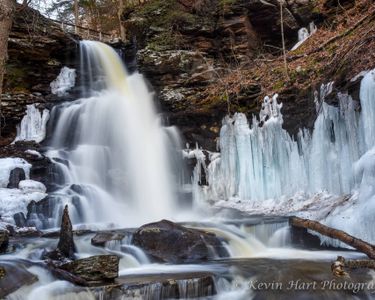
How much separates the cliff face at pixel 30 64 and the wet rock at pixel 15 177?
144 inches

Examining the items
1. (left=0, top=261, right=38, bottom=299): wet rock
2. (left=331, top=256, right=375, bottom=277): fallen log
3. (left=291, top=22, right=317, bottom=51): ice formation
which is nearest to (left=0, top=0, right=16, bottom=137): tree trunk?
(left=0, top=261, right=38, bottom=299): wet rock

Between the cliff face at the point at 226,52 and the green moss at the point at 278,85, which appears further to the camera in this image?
the cliff face at the point at 226,52

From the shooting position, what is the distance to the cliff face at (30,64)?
13.5 metres

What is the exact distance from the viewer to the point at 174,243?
267 inches

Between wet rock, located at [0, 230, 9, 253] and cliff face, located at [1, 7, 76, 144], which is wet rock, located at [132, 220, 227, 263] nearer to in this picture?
wet rock, located at [0, 230, 9, 253]

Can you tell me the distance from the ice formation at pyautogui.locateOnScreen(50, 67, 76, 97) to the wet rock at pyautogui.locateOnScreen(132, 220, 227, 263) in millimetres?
9369

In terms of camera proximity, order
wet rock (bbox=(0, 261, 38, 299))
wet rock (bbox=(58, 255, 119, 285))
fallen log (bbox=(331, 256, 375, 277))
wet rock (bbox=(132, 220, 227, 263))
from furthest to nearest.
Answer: wet rock (bbox=(132, 220, 227, 263))
fallen log (bbox=(331, 256, 375, 277))
wet rock (bbox=(58, 255, 119, 285))
wet rock (bbox=(0, 261, 38, 299))

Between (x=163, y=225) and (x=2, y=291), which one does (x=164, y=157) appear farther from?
(x=2, y=291)

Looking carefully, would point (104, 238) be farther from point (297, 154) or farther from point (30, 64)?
point (30, 64)

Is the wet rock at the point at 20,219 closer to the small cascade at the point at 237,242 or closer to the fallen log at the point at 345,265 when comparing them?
the small cascade at the point at 237,242

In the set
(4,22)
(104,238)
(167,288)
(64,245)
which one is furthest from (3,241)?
(4,22)

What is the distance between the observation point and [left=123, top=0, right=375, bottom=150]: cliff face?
11.1 m

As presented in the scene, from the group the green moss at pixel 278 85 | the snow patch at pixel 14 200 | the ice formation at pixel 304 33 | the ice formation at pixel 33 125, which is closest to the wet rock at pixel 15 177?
the snow patch at pixel 14 200

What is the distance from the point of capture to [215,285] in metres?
5.21
